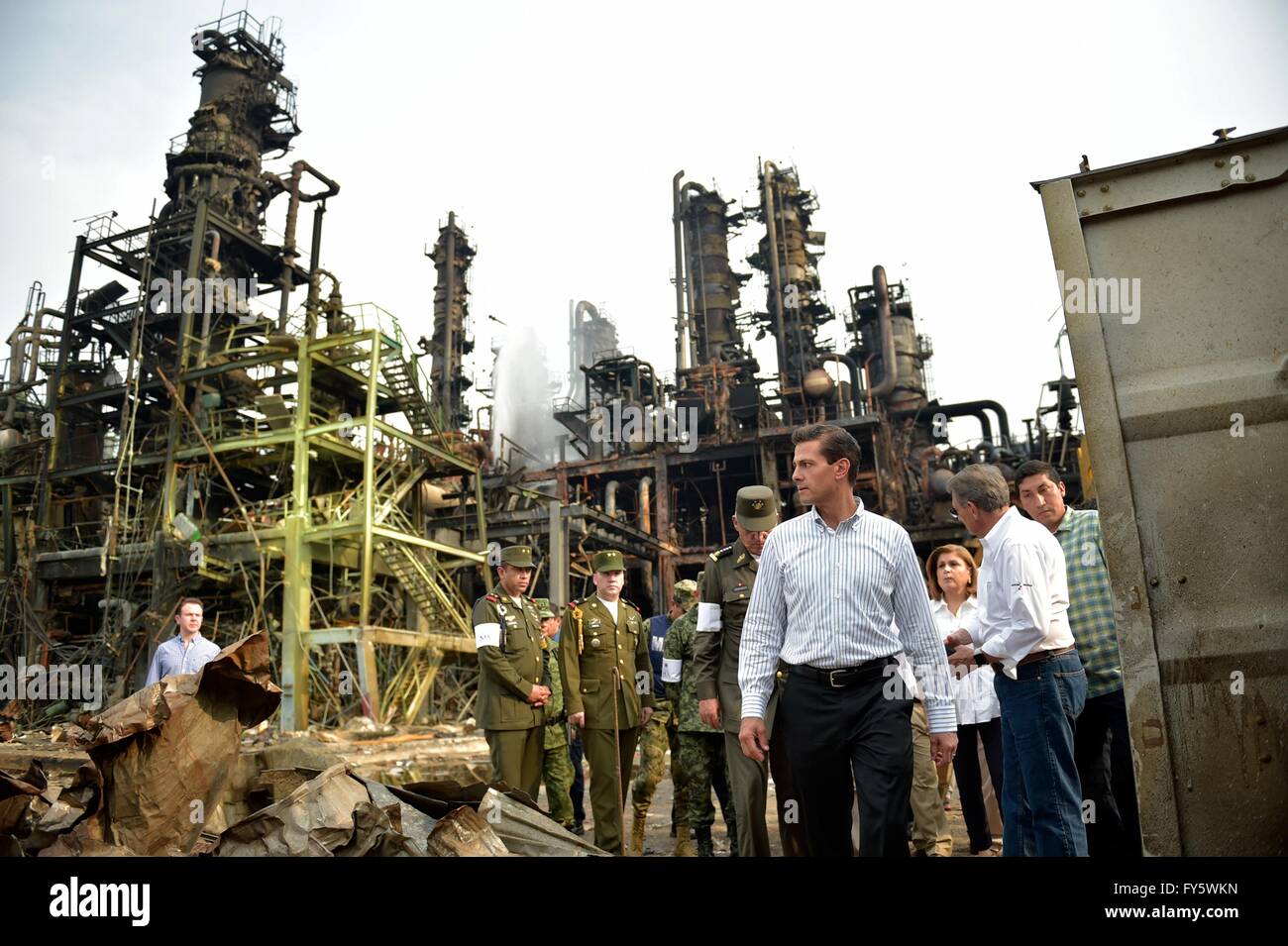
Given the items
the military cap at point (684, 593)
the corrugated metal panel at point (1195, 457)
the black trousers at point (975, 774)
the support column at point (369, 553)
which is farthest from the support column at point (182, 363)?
the corrugated metal panel at point (1195, 457)

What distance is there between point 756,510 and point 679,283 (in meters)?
34.4

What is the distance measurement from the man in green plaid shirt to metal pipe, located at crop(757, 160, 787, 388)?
28217mm

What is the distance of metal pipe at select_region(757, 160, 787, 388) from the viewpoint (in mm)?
33375

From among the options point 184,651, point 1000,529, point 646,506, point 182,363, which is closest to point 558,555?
point 646,506

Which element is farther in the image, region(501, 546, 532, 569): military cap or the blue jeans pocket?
region(501, 546, 532, 569): military cap

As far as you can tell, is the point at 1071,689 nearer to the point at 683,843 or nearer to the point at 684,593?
the point at 683,843

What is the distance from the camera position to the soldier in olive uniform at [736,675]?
4.19 meters

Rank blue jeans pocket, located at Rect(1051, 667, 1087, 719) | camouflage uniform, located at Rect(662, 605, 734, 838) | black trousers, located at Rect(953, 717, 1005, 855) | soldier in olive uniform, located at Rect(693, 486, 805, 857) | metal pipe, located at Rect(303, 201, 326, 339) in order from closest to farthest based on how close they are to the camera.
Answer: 1. blue jeans pocket, located at Rect(1051, 667, 1087, 719)
2. soldier in olive uniform, located at Rect(693, 486, 805, 857)
3. black trousers, located at Rect(953, 717, 1005, 855)
4. camouflage uniform, located at Rect(662, 605, 734, 838)
5. metal pipe, located at Rect(303, 201, 326, 339)

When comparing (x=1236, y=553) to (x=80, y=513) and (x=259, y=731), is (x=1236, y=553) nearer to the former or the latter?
(x=259, y=731)

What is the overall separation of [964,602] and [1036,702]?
2.25m

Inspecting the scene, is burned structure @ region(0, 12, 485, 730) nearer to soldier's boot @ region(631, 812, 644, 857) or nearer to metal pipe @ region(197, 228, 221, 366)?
metal pipe @ region(197, 228, 221, 366)

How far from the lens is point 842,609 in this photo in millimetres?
3125

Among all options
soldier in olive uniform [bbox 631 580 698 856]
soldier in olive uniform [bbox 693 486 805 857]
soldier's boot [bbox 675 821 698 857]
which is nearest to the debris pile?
soldier in olive uniform [bbox 693 486 805 857]

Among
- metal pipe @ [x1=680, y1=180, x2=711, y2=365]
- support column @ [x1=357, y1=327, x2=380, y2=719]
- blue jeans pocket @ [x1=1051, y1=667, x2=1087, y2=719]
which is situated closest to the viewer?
blue jeans pocket @ [x1=1051, y1=667, x2=1087, y2=719]
